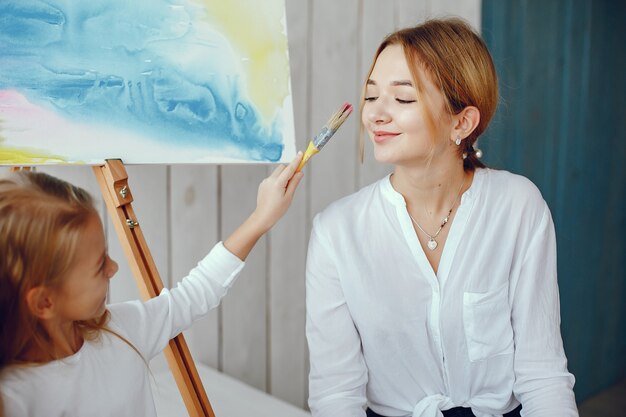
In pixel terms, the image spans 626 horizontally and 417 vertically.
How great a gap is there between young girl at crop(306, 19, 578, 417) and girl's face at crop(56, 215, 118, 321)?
52 cm

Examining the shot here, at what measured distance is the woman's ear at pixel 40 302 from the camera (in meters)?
0.92

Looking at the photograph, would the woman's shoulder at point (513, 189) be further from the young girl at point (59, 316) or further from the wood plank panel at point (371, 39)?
the young girl at point (59, 316)

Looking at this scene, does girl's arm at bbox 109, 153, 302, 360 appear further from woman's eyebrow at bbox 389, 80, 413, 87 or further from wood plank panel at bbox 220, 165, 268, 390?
wood plank panel at bbox 220, 165, 268, 390

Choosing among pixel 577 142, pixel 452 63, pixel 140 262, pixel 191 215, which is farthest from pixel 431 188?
pixel 577 142

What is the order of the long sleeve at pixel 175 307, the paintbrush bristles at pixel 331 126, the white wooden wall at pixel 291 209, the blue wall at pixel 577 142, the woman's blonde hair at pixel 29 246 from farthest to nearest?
the blue wall at pixel 577 142
the white wooden wall at pixel 291 209
the paintbrush bristles at pixel 331 126
the long sleeve at pixel 175 307
the woman's blonde hair at pixel 29 246

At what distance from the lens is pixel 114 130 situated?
1294 mm

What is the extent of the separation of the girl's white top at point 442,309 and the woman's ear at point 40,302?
1.92 ft

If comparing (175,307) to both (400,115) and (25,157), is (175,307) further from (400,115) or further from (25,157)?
(400,115)

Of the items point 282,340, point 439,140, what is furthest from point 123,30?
point 282,340

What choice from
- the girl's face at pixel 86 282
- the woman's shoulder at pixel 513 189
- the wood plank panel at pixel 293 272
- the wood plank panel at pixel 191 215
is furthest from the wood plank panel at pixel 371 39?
the girl's face at pixel 86 282

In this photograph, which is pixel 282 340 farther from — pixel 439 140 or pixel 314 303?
pixel 439 140

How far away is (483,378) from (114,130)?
873mm

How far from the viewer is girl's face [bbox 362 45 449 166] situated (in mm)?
1312

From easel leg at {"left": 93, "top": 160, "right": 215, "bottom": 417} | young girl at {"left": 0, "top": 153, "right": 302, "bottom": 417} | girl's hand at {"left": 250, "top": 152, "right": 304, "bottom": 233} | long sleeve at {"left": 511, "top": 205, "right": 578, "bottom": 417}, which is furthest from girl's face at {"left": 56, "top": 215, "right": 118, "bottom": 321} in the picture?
long sleeve at {"left": 511, "top": 205, "right": 578, "bottom": 417}
